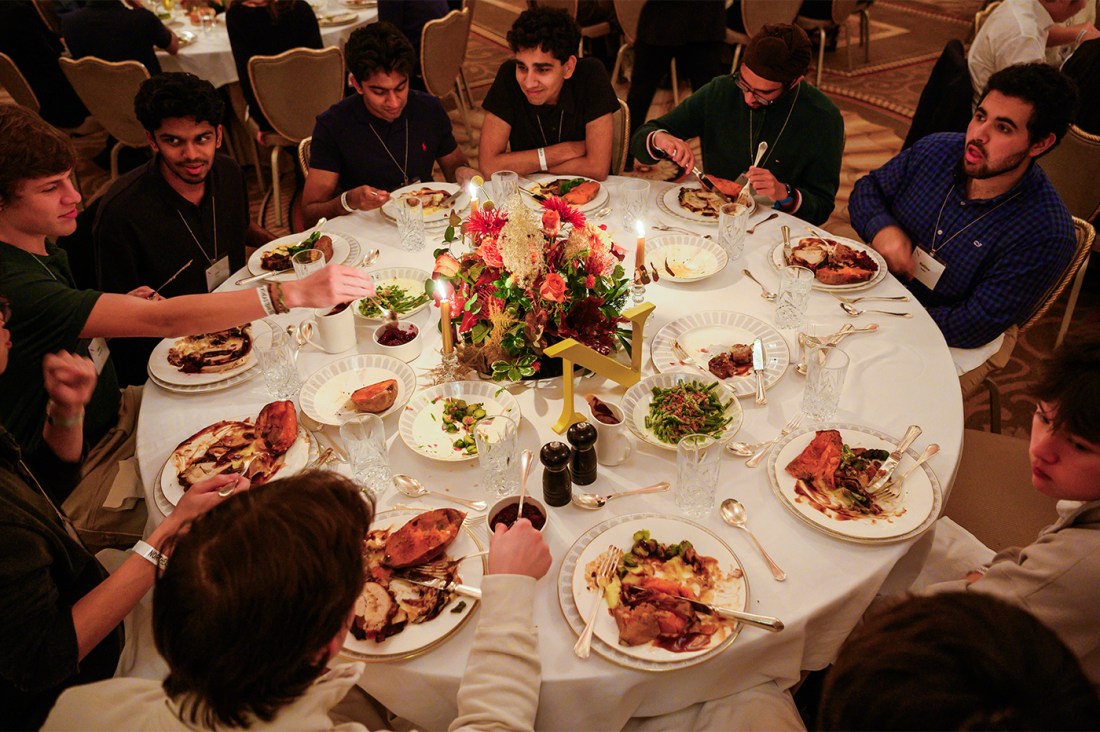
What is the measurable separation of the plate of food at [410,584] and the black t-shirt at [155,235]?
1658 millimetres

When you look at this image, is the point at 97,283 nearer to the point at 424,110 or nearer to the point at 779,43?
the point at 424,110

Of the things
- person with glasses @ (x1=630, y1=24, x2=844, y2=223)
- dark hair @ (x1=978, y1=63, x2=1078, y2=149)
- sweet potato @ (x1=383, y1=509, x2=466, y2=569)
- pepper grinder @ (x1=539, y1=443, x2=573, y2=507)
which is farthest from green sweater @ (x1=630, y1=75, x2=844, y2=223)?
sweet potato @ (x1=383, y1=509, x2=466, y2=569)

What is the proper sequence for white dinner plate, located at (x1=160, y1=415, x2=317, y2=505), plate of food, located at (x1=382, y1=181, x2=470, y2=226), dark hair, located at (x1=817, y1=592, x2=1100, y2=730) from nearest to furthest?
dark hair, located at (x1=817, y1=592, x2=1100, y2=730)
white dinner plate, located at (x1=160, y1=415, x2=317, y2=505)
plate of food, located at (x1=382, y1=181, x2=470, y2=226)

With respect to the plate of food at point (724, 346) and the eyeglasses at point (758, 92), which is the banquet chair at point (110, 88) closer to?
the eyeglasses at point (758, 92)

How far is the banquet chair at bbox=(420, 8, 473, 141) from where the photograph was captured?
4625 mm

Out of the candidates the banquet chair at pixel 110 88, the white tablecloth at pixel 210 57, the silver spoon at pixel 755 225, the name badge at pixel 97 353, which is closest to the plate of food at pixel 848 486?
the silver spoon at pixel 755 225

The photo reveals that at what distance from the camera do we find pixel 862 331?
2.02m

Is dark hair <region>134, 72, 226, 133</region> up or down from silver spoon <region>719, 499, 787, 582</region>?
up

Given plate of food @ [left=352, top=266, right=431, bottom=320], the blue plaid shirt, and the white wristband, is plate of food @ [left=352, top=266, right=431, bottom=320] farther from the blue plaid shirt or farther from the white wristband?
the blue plaid shirt

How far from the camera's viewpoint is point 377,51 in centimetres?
288

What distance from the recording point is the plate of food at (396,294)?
7.11ft

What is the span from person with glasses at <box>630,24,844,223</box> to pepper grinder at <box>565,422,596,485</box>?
1.54m

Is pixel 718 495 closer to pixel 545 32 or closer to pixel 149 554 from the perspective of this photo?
pixel 149 554

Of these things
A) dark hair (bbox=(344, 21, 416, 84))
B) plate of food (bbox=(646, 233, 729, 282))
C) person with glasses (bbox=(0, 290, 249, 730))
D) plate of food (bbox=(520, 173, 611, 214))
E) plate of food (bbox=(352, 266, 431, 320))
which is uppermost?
dark hair (bbox=(344, 21, 416, 84))
